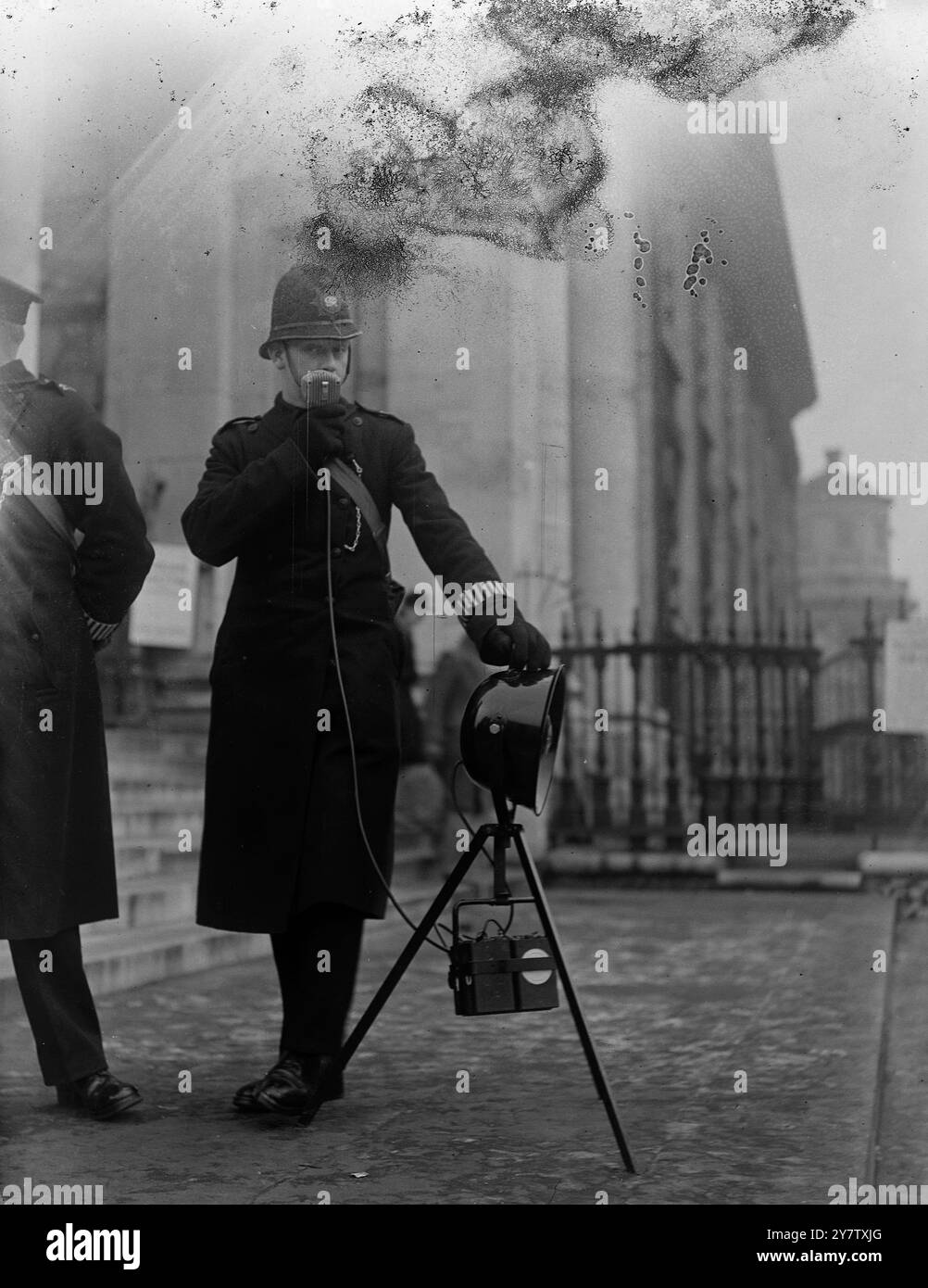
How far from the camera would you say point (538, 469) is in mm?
4184

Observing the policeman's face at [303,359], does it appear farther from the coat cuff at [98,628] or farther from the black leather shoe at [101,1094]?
the black leather shoe at [101,1094]

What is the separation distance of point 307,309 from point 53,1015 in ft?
5.62

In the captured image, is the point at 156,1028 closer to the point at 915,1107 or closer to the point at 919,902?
the point at 915,1107

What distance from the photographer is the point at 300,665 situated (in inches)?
165

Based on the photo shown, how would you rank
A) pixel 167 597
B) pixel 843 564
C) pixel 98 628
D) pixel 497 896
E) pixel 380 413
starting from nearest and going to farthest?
1. pixel 497 896
2. pixel 98 628
3. pixel 380 413
4. pixel 167 597
5. pixel 843 564

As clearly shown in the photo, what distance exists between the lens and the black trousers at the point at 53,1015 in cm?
403

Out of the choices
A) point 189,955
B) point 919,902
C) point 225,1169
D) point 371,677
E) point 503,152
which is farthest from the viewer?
point 919,902

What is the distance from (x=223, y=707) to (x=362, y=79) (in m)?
1.48

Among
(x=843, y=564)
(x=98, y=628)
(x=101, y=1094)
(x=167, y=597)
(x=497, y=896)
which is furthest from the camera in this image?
(x=843, y=564)

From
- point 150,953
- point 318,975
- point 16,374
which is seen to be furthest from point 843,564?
point 16,374

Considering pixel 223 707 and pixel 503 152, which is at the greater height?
pixel 503 152

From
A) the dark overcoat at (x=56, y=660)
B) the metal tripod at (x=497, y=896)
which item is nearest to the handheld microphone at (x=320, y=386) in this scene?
the dark overcoat at (x=56, y=660)

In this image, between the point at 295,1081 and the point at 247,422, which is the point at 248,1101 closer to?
the point at 295,1081

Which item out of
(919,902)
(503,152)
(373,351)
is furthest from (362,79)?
(919,902)
